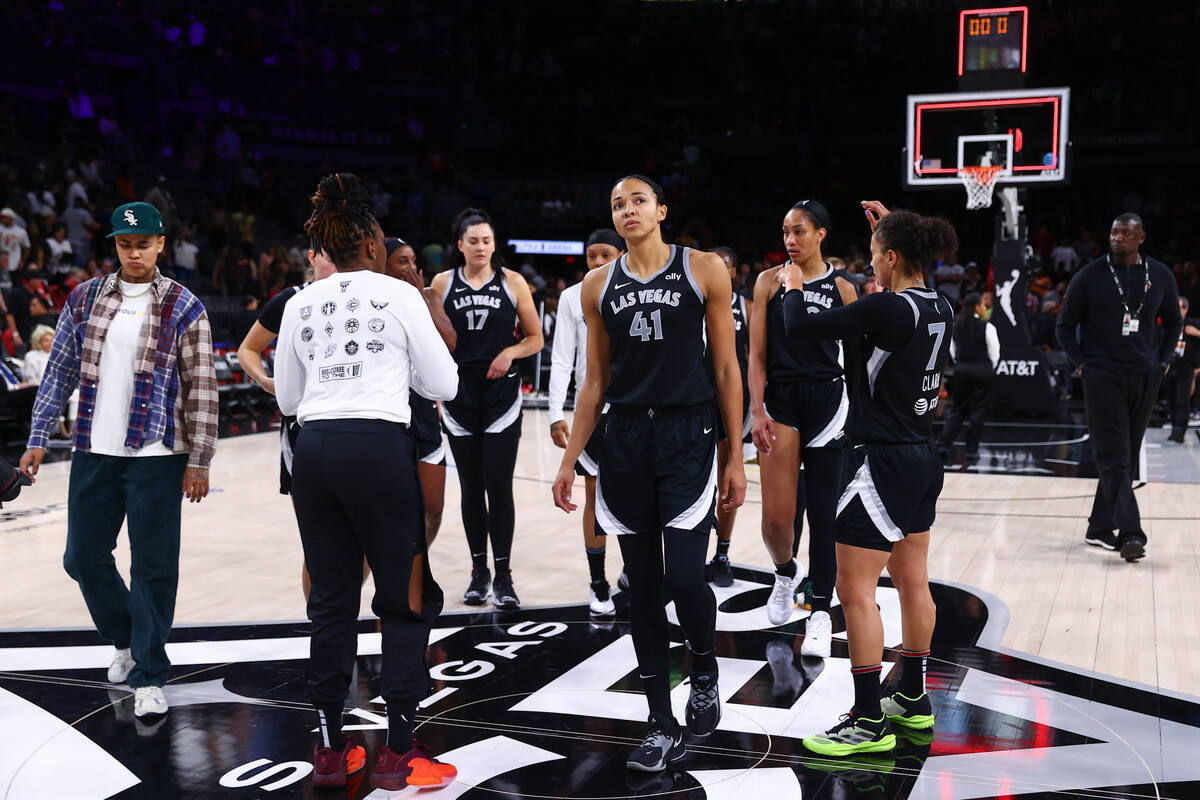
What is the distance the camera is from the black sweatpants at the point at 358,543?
3.05m

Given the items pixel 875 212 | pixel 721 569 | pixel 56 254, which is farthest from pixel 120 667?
pixel 56 254

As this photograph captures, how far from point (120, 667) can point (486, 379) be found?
2021 millimetres

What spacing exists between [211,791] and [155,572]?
3.16ft

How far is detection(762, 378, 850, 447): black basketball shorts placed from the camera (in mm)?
4562

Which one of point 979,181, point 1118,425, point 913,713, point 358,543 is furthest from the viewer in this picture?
point 979,181

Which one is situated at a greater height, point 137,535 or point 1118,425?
point 1118,425

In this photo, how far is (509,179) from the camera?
23.5 m

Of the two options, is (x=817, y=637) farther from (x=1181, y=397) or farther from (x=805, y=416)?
(x=1181, y=397)

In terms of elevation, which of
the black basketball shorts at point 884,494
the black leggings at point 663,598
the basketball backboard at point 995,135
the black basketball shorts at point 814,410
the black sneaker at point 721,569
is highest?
the basketball backboard at point 995,135

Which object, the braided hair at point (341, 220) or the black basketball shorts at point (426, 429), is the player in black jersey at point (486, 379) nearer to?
the black basketball shorts at point (426, 429)

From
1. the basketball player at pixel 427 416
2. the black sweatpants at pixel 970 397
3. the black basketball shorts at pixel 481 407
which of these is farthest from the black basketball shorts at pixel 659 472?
the black sweatpants at pixel 970 397

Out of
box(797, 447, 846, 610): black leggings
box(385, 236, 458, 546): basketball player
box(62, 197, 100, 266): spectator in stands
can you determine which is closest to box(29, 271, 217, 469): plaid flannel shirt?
box(385, 236, 458, 546): basketball player

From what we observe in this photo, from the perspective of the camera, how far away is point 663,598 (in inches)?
133

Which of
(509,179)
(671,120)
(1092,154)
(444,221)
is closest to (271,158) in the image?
(444,221)
